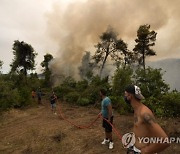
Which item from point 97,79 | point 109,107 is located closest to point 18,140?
point 109,107

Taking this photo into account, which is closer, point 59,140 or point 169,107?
point 59,140

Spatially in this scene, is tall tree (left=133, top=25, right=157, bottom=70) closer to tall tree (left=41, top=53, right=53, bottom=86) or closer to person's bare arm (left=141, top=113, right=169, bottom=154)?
tall tree (left=41, top=53, right=53, bottom=86)

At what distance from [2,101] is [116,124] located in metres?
8.83

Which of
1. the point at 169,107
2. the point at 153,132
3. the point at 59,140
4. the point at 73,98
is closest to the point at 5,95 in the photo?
the point at 73,98

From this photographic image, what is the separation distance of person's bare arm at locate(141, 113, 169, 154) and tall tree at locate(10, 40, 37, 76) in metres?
34.4

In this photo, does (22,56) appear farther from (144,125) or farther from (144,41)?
(144,125)

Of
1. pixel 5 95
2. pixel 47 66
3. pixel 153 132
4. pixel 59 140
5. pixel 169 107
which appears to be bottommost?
pixel 59 140

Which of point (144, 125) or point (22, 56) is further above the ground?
point (22, 56)

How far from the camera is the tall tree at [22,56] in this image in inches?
1427

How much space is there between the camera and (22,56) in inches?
1444

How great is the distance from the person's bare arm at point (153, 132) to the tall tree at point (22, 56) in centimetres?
3436

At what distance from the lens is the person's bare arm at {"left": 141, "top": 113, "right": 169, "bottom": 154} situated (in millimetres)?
2805

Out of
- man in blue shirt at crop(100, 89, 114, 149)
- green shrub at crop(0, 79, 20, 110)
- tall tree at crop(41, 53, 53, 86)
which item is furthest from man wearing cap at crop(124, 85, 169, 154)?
tall tree at crop(41, 53, 53, 86)

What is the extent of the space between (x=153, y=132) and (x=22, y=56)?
35.5 metres
